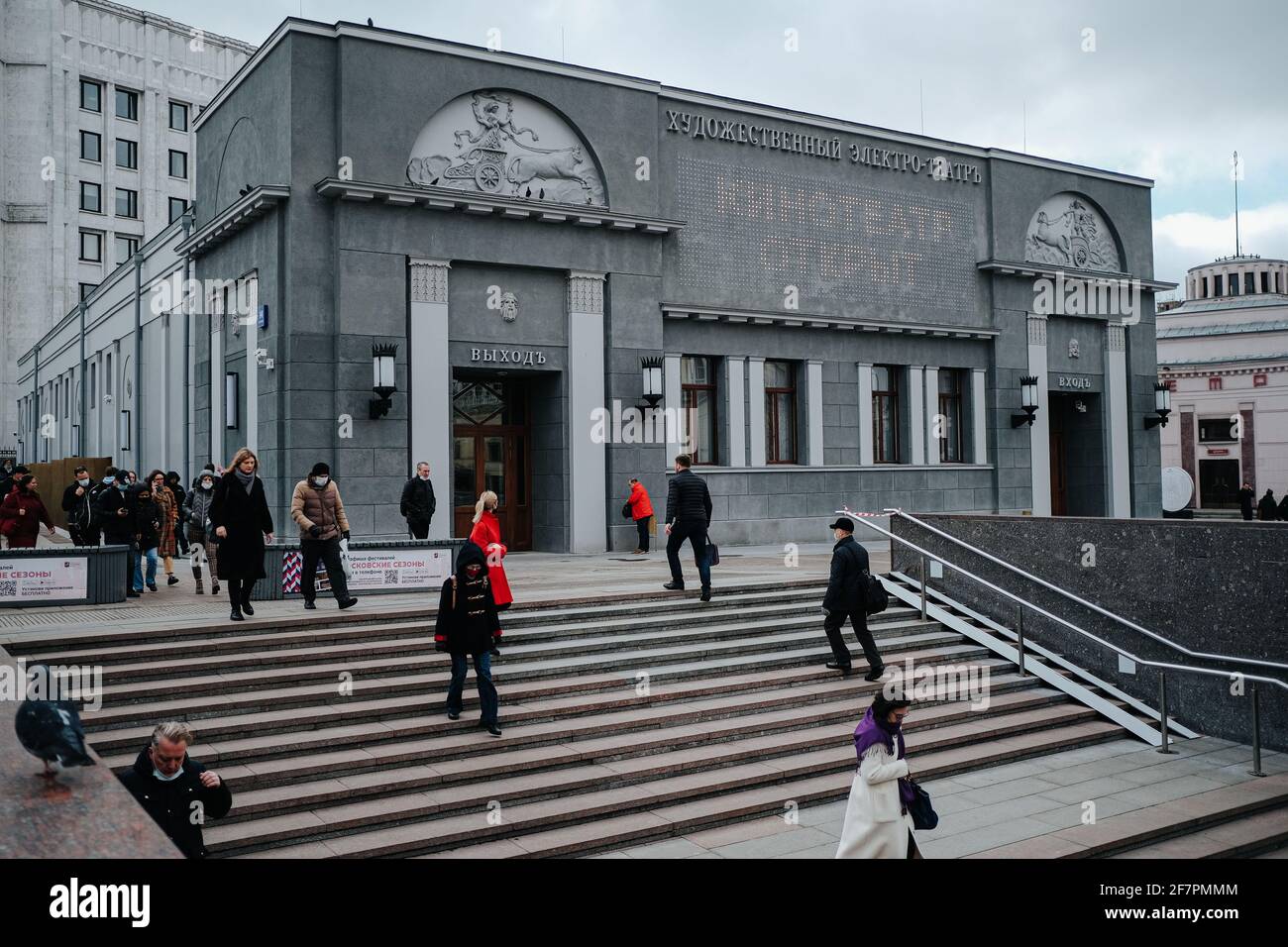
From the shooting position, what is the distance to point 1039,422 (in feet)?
96.3

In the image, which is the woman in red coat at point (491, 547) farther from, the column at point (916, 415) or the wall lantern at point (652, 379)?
the column at point (916, 415)

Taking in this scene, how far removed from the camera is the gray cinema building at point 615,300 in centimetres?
1991

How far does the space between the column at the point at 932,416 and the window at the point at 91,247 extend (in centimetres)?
4921

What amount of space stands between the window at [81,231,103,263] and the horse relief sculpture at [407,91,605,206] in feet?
152

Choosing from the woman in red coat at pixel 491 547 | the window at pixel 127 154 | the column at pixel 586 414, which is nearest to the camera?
the woman in red coat at pixel 491 547

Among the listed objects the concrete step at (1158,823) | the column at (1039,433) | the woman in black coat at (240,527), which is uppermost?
the column at (1039,433)

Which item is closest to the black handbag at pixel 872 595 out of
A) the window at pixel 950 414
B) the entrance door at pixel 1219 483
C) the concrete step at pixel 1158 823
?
the concrete step at pixel 1158 823

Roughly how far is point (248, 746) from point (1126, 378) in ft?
92.4

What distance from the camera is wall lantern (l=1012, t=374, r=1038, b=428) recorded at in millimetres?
28578

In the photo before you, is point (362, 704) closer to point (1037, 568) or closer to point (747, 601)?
point (747, 601)

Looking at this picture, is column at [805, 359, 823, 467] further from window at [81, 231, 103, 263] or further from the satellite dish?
window at [81, 231, 103, 263]

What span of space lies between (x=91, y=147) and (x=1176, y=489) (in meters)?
55.3

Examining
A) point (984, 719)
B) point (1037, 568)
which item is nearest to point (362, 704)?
point (984, 719)

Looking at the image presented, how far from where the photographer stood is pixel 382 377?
19344mm
